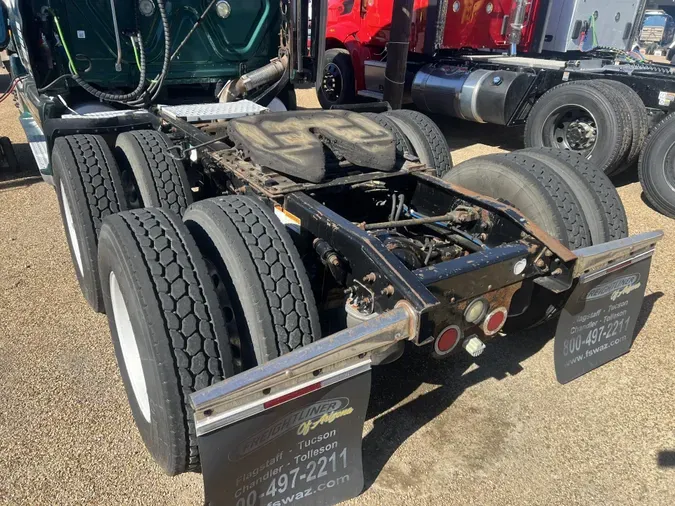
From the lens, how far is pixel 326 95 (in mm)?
9828

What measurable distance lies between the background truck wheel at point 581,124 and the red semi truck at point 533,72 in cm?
1

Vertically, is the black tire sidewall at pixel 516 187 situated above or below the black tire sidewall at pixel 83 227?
above

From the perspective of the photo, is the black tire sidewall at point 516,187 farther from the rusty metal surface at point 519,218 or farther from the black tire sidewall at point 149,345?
the black tire sidewall at point 149,345

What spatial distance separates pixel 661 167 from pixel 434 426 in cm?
439

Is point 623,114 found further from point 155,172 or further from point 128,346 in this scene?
point 128,346

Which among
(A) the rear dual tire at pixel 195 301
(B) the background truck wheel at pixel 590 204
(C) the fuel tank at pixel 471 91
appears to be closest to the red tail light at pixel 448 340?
(A) the rear dual tire at pixel 195 301

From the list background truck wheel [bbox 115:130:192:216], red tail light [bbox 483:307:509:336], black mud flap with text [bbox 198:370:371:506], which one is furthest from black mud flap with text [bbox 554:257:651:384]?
background truck wheel [bbox 115:130:192:216]

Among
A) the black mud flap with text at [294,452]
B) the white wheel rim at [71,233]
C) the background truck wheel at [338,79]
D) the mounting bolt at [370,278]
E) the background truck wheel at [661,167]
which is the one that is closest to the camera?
the black mud flap with text at [294,452]

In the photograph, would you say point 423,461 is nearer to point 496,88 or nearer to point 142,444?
point 142,444

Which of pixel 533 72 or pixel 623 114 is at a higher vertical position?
pixel 533 72

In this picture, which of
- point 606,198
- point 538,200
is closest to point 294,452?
point 538,200

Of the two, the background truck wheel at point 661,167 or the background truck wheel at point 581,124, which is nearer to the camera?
the background truck wheel at point 661,167

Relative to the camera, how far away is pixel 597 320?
8.68 ft

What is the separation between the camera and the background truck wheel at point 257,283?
2.01 m
